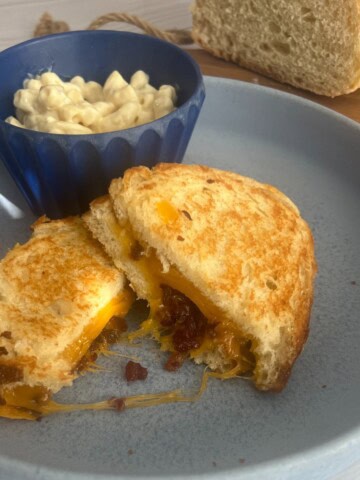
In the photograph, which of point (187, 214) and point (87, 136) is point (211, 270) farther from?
point (87, 136)

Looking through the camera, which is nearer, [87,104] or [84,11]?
[87,104]

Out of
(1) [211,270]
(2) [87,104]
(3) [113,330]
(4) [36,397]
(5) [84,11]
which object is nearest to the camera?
(4) [36,397]

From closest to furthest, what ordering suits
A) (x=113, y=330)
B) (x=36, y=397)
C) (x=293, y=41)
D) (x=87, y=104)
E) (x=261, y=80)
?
(x=36, y=397) → (x=113, y=330) → (x=87, y=104) → (x=293, y=41) → (x=261, y=80)

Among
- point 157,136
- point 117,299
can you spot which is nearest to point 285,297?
point 117,299

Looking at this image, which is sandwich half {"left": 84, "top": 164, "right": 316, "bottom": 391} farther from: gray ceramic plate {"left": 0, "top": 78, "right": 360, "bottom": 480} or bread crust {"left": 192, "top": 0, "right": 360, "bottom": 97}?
bread crust {"left": 192, "top": 0, "right": 360, "bottom": 97}

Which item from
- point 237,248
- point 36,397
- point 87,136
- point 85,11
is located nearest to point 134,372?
point 36,397

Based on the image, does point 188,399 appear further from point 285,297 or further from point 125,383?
point 285,297

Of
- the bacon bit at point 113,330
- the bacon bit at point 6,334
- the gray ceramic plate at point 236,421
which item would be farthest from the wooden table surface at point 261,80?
the bacon bit at point 6,334
